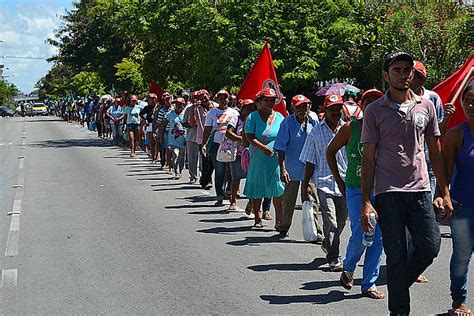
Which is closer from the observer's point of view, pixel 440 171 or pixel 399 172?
pixel 399 172

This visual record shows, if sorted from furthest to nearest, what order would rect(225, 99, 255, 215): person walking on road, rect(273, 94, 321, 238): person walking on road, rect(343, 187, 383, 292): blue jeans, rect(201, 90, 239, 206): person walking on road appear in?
rect(201, 90, 239, 206): person walking on road, rect(225, 99, 255, 215): person walking on road, rect(273, 94, 321, 238): person walking on road, rect(343, 187, 383, 292): blue jeans

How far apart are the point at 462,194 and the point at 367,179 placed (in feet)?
2.81

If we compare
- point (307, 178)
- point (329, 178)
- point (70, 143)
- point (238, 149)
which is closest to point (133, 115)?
point (70, 143)

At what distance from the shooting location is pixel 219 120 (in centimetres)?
1223

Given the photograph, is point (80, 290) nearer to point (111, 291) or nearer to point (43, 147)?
point (111, 291)

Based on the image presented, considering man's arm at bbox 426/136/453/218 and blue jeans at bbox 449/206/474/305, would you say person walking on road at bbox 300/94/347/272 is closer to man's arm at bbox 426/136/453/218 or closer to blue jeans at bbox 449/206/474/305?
blue jeans at bbox 449/206/474/305

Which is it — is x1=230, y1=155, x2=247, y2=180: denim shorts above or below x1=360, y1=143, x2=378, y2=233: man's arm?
below

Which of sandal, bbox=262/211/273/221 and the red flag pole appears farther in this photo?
sandal, bbox=262/211/273/221

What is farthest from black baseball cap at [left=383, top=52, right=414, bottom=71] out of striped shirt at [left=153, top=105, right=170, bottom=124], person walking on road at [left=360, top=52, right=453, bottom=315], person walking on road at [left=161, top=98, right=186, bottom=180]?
striped shirt at [left=153, top=105, right=170, bottom=124]

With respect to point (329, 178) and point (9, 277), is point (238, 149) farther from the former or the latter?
point (9, 277)

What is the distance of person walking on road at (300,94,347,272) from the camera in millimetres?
7801

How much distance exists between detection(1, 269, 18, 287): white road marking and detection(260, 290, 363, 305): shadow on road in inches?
97.5

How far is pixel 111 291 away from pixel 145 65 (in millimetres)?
24621

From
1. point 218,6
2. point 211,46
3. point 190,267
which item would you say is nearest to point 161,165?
point 211,46
